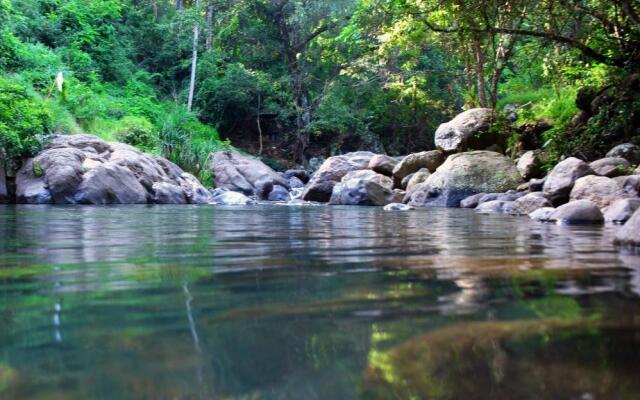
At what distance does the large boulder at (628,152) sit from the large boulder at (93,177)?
850cm

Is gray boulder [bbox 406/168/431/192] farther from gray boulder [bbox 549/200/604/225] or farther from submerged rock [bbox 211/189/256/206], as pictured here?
gray boulder [bbox 549/200/604/225]

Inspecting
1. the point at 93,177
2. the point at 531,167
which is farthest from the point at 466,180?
the point at 93,177

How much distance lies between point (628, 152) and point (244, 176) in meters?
10.8

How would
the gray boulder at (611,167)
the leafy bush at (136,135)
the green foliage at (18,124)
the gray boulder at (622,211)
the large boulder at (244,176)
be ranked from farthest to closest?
the large boulder at (244,176)
the leafy bush at (136,135)
the green foliage at (18,124)
the gray boulder at (611,167)
the gray boulder at (622,211)

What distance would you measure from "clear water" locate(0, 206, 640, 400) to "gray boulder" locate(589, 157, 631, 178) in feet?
20.6

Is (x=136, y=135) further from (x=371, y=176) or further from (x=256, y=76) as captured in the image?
(x=256, y=76)

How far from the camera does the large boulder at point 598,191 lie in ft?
23.0

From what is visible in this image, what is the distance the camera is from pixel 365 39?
1903 cm

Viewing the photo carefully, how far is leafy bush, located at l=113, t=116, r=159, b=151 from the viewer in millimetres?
15647

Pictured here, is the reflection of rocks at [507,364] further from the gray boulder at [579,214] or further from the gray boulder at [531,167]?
the gray boulder at [531,167]

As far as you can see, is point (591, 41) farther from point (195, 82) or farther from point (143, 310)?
point (195, 82)

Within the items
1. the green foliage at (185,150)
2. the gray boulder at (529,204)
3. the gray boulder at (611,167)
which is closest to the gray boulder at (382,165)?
the green foliage at (185,150)

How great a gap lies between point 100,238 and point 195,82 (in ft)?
69.5

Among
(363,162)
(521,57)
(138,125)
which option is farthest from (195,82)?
(521,57)
